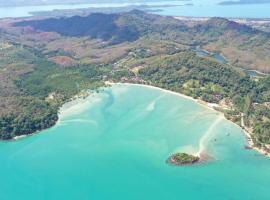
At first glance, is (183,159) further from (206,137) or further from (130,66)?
(130,66)

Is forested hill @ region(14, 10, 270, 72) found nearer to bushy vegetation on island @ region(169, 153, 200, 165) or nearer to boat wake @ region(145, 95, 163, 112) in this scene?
boat wake @ region(145, 95, 163, 112)

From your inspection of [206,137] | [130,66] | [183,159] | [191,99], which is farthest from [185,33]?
[183,159]

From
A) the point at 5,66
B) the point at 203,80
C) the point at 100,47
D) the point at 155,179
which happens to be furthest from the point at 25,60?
the point at 155,179

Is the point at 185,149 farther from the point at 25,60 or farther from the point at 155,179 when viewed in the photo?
the point at 25,60

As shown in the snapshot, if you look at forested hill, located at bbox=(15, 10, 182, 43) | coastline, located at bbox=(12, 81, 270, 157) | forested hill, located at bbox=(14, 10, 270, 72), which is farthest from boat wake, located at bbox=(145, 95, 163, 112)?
forested hill, located at bbox=(15, 10, 182, 43)

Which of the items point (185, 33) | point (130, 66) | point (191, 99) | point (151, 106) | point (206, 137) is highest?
point (206, 137)

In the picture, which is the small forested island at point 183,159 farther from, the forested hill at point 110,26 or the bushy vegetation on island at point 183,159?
the forested hill at point 110,26
